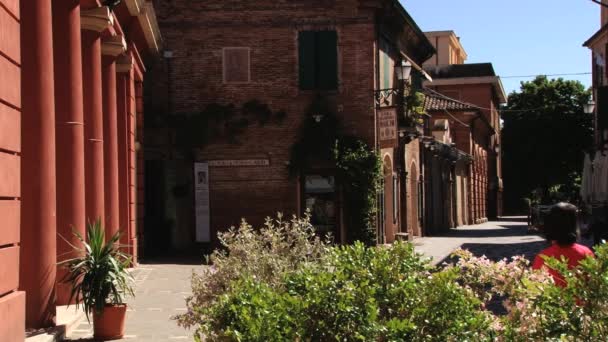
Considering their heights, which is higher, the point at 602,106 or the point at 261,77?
the point at 261,77

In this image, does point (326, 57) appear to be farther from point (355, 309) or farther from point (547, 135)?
point (547, 135)

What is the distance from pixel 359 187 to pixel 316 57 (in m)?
3.84

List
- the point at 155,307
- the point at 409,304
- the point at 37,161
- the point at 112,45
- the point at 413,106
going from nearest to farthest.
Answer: the point at 409,304
the point at 37,161
the point at 155,307
the point at 112,45
the point at 413,106

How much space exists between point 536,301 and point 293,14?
23.7m

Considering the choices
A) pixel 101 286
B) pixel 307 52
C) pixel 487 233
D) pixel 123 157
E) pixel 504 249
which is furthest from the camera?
pixel 487 233

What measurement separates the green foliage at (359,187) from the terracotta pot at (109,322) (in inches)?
661

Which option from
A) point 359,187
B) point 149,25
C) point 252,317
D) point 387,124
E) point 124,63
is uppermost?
point 149,25

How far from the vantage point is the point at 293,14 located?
89.1 feet

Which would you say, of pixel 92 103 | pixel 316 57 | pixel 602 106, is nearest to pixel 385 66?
pixel 316 57

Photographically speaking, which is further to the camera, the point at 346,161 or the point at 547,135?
the point at 547,135

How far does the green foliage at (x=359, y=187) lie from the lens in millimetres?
26797

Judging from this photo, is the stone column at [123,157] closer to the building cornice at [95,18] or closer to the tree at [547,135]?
the building cornice at [95,18]

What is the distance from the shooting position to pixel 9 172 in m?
8.66

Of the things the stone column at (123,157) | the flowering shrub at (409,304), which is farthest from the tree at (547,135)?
the flowering shrub at (409,304)
